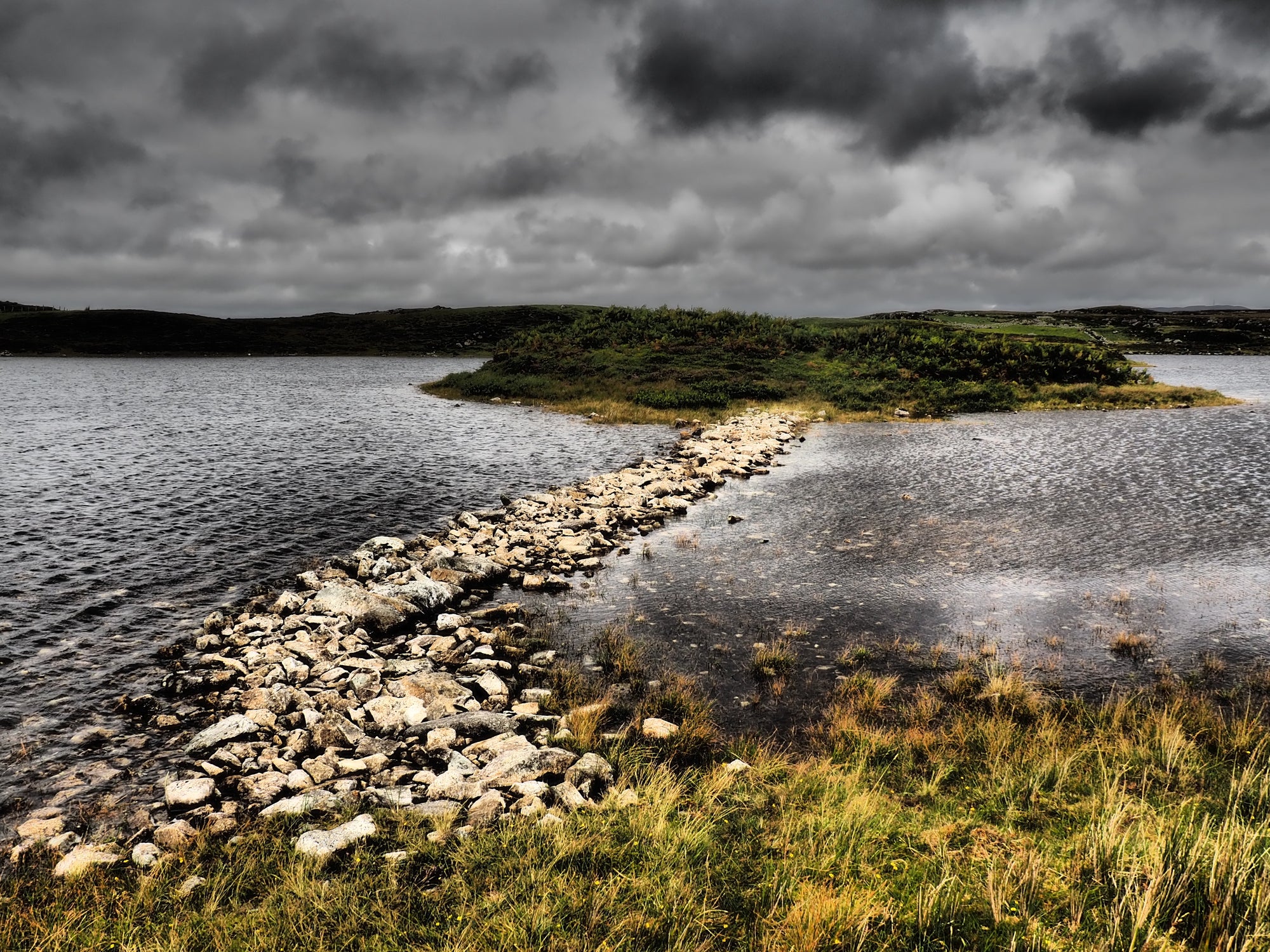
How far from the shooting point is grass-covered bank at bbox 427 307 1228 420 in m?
38.9

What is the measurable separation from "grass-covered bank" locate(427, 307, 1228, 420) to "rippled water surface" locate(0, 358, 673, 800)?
21.3 ft

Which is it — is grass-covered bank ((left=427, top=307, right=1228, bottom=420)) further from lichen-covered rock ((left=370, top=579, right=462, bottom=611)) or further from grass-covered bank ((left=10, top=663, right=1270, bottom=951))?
grass-covered bank ((left=10, top=663, right=1270, bottom=951))

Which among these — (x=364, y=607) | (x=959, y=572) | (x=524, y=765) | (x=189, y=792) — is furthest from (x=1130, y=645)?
(x=189, y=792)

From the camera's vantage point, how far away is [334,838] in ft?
17.4

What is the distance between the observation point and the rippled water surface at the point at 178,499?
29.7 ft

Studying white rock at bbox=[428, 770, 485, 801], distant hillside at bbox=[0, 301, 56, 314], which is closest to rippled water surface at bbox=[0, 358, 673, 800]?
white rock at bbox=[428, 770, 485, 801]

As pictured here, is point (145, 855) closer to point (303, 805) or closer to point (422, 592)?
point (303, 805)

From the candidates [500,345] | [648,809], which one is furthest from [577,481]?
[500,345]

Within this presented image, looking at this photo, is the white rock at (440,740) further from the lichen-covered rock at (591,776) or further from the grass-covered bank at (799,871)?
the lichen-covered rock at (591,776)

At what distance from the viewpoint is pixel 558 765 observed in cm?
649

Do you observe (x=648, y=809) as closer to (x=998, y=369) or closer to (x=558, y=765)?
(x=558, y=765)

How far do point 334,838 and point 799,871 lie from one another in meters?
3.77

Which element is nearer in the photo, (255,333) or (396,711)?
(396,711)

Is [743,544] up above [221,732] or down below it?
above
